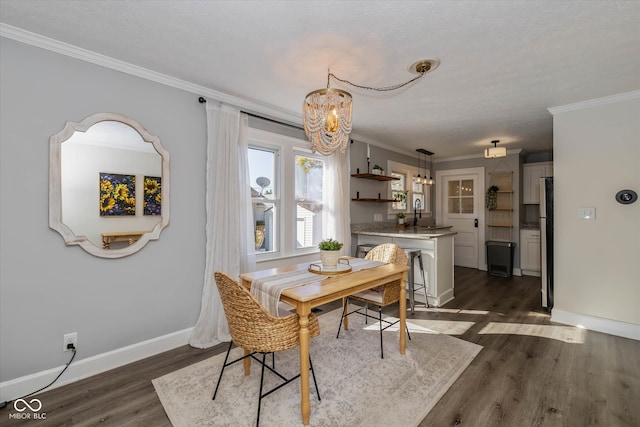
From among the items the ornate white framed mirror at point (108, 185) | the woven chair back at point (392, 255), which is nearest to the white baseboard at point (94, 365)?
the ornate white framed mirror at point (108, 185)

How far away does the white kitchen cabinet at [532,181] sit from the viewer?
5527 millimetres

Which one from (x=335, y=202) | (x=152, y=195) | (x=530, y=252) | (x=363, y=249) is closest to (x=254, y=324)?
(x=152, y=195)

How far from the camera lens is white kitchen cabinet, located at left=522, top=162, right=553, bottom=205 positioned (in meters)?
5.53

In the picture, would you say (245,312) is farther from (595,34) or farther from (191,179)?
(595,34)

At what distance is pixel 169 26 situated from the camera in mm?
1847

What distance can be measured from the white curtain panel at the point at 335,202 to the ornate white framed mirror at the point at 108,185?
2.05m

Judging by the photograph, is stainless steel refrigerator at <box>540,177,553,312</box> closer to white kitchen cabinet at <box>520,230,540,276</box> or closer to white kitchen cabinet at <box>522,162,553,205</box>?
white kitchen cabinet at <box>520,230,540,276</box>

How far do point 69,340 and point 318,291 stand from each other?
74.8 inches

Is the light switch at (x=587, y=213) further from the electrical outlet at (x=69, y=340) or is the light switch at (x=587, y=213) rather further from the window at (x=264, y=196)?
the electrical outlet at (x=69, y=340)

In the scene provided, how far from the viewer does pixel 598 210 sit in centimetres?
303

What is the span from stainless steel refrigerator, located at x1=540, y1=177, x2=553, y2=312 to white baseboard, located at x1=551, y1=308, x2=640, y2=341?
0.31 metres

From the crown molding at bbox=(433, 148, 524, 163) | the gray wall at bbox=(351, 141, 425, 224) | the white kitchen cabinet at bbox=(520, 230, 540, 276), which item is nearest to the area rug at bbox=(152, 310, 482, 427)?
the gray wall at bbox=(351, 141, 425, 224)

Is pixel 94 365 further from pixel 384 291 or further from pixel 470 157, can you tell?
pixel 470 157

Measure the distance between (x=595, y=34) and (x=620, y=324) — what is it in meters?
2.76
